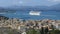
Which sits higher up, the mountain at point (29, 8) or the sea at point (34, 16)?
the mountain at point (29, 8)

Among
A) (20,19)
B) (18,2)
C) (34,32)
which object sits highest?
(18,2)

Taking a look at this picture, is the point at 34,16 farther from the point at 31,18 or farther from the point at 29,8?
the point at 29,8

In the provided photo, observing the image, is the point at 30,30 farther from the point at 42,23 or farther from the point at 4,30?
the point at 4,30

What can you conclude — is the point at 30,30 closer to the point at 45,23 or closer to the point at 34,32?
the point at 34,32

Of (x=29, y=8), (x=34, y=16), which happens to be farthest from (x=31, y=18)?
(x=29, y=8)

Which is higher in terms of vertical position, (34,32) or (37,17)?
(37,17)

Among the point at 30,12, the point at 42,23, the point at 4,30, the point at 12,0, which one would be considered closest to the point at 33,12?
the point at 30,12

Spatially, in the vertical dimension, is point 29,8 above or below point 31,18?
above

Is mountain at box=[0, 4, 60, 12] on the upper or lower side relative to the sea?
upper

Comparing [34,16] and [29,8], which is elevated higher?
[29,8]

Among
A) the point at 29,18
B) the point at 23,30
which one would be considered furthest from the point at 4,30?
the point at 29,18
